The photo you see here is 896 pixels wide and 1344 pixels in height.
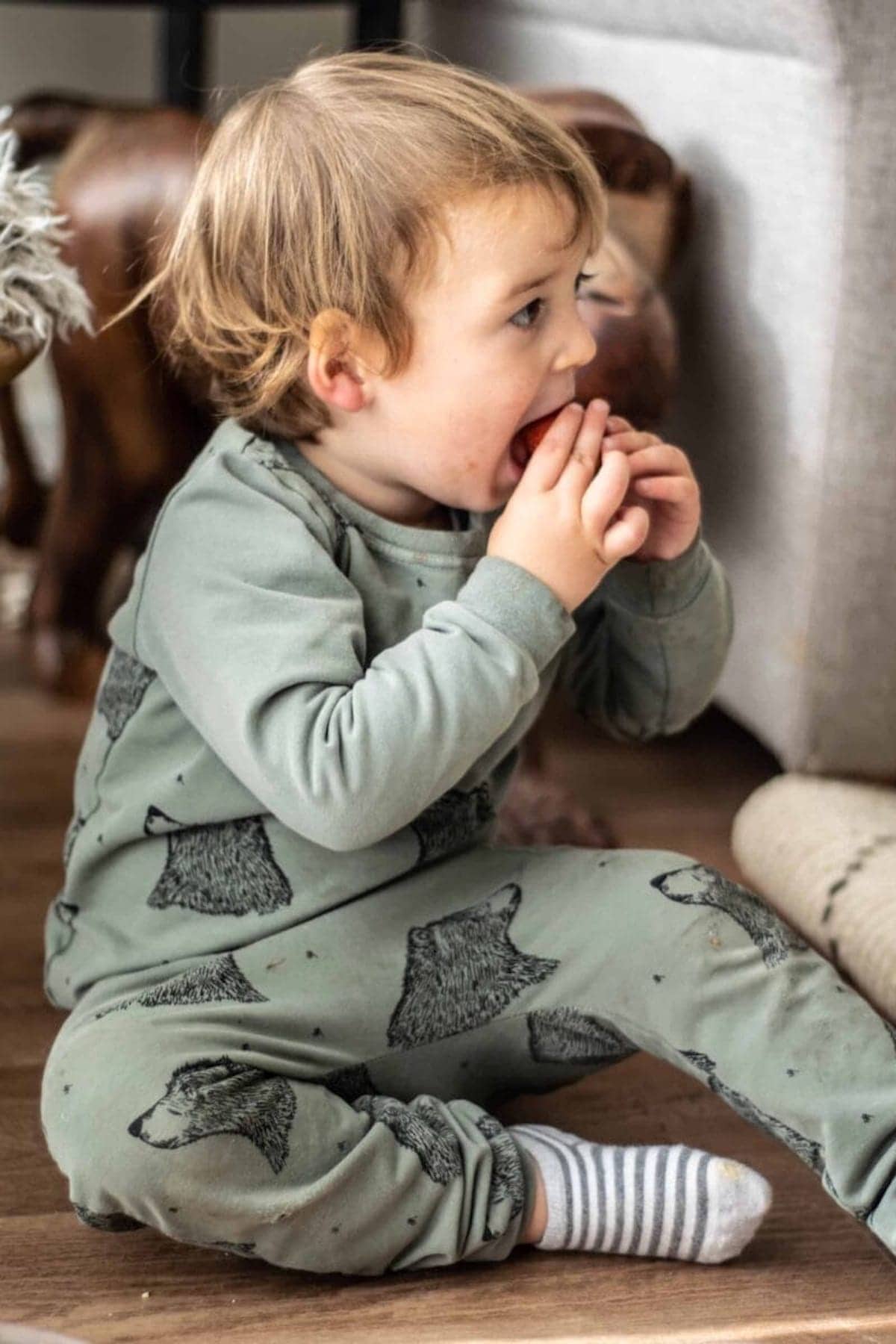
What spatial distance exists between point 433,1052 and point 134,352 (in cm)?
72

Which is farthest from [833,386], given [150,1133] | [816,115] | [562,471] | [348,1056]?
[150,1133]

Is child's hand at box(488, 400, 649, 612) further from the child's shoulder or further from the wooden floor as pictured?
the wooden floor

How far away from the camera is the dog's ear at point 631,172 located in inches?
43.5

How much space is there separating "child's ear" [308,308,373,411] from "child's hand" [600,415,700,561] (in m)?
0.13

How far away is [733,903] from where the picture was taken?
0.85 m

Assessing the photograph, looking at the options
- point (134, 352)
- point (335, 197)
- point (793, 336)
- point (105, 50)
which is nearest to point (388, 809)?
point (335, 197)

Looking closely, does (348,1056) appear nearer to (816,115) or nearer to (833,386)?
(833,386)

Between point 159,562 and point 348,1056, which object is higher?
point 159,562

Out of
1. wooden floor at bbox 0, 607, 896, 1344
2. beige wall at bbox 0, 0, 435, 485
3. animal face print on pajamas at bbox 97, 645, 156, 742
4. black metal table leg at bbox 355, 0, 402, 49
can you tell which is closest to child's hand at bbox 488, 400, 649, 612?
animal face print on pajamas at bbox 97, 645, 156, 742

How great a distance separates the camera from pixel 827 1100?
78cm

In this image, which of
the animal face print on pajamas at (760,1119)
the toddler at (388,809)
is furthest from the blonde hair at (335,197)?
the animal face print on pajamas at (760,1119)

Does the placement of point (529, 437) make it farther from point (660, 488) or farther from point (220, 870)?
point (220, 870)

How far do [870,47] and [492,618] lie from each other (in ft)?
1.59

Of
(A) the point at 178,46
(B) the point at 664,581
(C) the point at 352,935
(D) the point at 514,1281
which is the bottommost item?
(D) the point at 514,1281
